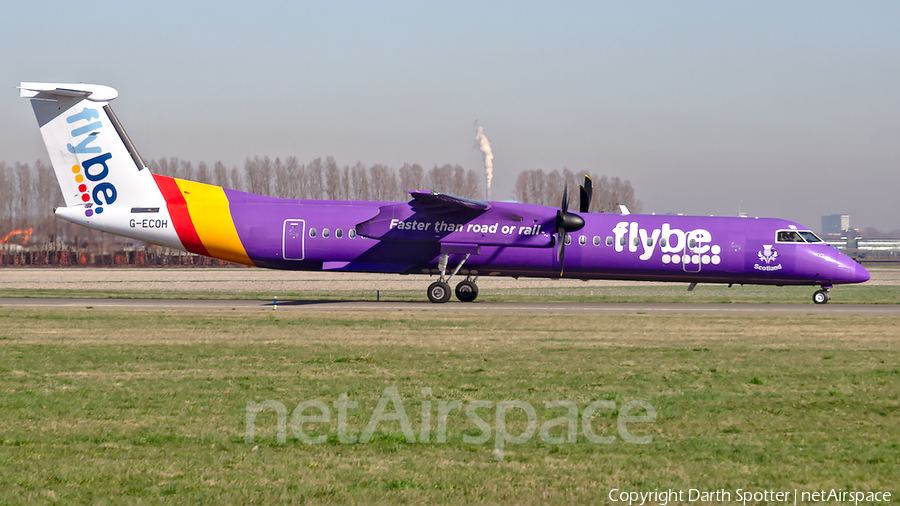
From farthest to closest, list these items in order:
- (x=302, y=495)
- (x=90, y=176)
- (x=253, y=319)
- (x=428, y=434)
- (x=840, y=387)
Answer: (x=90, y=176)
(x=253, y=319)
(x=840, y=387)
(x=428, y=434)
(x=302, y=495)

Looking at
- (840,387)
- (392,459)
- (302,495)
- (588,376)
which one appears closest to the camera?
(302,495)

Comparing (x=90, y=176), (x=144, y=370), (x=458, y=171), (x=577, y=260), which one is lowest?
(x=144, y=370)

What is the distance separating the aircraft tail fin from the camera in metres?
31.0

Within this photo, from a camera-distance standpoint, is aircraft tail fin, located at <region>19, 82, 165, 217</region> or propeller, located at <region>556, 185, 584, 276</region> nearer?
propeller, located at <region>556, 185, 584, 276</region>

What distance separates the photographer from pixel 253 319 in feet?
81.8

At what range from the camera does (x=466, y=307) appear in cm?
3033

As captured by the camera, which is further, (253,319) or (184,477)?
(253,319)

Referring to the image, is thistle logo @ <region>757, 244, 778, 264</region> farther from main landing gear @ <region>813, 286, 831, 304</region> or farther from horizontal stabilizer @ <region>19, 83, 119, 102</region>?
horizontal stabilizer @ <region>19, 83, 119, 102</region>

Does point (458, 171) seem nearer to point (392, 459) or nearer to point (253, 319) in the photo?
point (253, 319)

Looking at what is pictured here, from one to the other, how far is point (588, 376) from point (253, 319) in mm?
13830

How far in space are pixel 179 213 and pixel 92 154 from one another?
421cm

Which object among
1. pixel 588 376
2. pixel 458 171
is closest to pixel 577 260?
pixel 588 376

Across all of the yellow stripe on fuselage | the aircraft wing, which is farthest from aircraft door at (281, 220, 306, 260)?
the aircraft wing

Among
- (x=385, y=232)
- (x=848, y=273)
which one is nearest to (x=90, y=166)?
(x=385, y=232)
